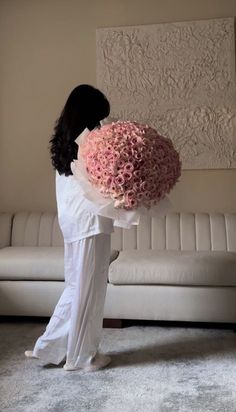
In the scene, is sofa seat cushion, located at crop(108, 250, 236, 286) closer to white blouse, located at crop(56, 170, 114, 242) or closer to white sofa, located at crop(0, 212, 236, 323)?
white sofa, located at crop(0, 212, 236, 323)

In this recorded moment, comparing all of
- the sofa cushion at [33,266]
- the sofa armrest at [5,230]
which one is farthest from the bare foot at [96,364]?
the sofa armrest at [5,230]

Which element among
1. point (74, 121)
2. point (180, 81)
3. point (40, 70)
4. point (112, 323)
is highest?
point (40, 70)

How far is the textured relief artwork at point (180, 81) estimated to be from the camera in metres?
3.53

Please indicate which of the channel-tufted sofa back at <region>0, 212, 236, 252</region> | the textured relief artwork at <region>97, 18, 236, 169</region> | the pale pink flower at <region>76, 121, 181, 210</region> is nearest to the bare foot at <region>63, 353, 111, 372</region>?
the pale pink flower at <region>76, 121, 181, 210</region>

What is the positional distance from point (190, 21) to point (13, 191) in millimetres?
2001

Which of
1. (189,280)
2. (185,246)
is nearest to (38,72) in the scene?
(185,246)

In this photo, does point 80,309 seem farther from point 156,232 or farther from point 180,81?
point 180,81

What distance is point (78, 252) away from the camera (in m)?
2.14

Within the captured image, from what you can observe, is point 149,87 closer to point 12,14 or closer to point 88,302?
point 12,14

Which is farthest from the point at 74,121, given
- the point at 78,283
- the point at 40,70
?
the point at 40,70

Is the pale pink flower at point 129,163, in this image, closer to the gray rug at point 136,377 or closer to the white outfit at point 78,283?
the white outfit at point 78,283

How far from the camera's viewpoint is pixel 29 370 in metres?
2.15

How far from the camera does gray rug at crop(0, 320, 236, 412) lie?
5.90ft

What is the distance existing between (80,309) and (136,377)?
0.40m
